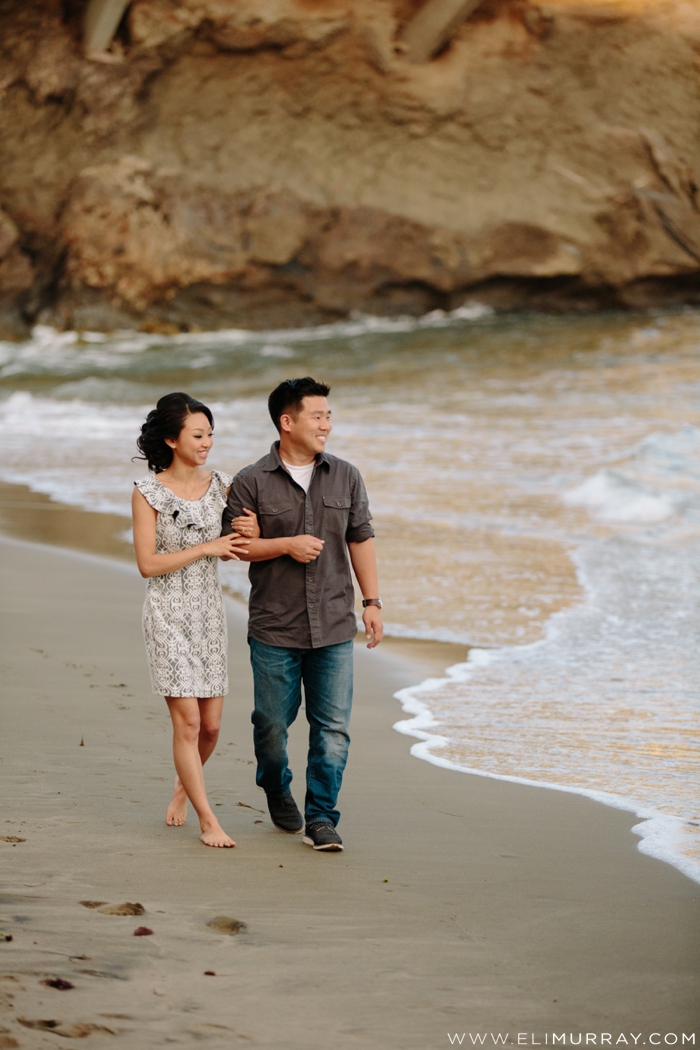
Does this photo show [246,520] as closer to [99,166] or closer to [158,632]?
[158,632]

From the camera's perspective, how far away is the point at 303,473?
11.0ft

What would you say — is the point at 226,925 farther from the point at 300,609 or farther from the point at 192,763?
the point at 300,609

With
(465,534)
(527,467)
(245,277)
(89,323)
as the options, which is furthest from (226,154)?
(465,534)

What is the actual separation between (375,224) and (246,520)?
61.0 ft

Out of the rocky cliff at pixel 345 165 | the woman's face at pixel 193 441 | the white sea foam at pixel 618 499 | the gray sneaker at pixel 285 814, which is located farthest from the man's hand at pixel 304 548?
the rocky cliff at pixel 345 165

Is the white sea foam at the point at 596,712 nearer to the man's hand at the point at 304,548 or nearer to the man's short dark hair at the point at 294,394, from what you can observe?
the man's hand at the point at 304,548

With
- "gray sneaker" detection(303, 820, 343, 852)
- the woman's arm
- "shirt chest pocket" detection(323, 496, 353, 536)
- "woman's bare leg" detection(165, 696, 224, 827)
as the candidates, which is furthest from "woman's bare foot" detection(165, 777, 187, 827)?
"shirt chest pocket" detection(323, 496, 353, 536)

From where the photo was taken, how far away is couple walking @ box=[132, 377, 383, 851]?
10.4ft

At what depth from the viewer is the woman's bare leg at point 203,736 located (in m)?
3.24

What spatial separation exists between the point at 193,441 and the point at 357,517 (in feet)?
1.74

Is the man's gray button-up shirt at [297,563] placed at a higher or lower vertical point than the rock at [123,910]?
higher

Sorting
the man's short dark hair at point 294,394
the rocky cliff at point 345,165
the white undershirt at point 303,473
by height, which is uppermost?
the rocky cliff at point 345,165

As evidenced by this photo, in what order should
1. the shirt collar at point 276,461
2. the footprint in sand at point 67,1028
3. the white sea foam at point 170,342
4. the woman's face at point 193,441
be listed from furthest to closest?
the white sea foam at point 170,342 → the shirt collar at point 276,461 → the woman's face at point 193,441 → the footprint in sand at point 67,1028

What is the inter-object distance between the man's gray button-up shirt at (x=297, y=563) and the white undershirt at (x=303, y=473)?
0.02 meters
